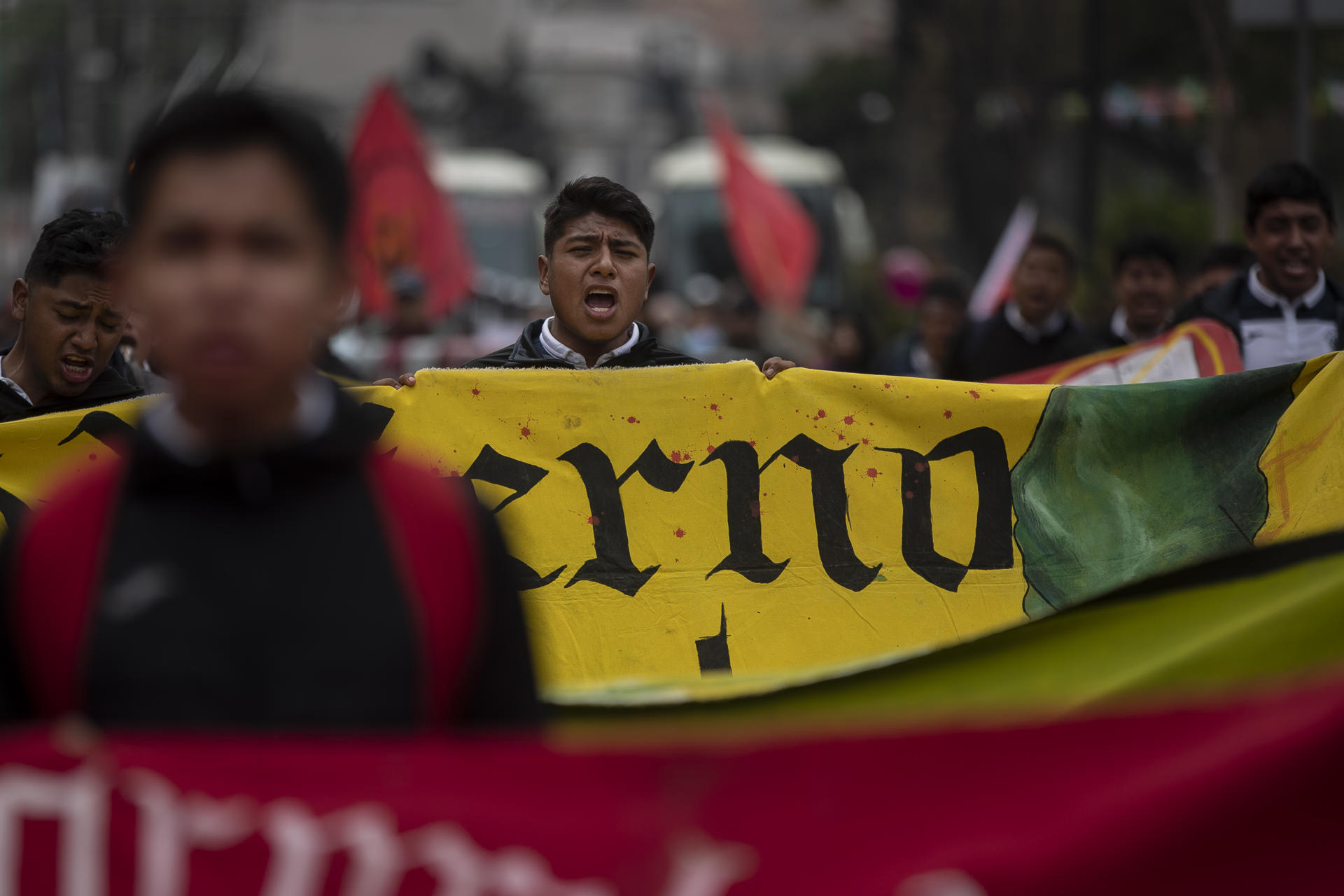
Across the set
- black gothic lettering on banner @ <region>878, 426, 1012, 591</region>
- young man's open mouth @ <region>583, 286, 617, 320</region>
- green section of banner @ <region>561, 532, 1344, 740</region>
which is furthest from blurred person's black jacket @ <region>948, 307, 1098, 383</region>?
green section of banner @ <region>561, 532, 1344, 740</region>

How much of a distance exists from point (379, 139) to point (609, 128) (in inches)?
2639

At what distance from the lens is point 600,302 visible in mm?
5395

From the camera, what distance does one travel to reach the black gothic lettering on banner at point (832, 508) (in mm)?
4969

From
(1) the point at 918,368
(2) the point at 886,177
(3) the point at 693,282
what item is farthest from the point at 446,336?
(2) the point at 886,177

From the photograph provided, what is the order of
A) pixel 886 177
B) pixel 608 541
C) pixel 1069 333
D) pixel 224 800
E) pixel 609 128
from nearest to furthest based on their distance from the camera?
1. pixel 224 800
2. pixel 608 541
3. pixel 1069 333
4. pixel 886 177
5. pixel 609 128

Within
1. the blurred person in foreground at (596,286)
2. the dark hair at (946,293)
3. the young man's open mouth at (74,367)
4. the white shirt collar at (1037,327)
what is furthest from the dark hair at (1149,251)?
the young man's open mouth at (74,367)

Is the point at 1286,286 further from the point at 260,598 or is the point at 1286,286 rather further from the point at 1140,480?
the point at 260,598

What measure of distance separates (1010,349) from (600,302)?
330cm

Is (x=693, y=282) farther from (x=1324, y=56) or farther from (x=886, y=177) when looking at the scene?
(x=886, y=177)

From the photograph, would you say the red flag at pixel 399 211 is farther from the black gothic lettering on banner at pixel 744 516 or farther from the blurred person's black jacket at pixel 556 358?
the black gothic lettering on banner at pixel 744 516

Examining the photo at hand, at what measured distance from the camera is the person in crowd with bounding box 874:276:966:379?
9.88 metres

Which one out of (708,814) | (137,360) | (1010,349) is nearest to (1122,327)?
(1010,349)

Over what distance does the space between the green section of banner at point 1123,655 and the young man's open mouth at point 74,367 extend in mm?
2763

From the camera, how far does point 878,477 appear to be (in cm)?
516
